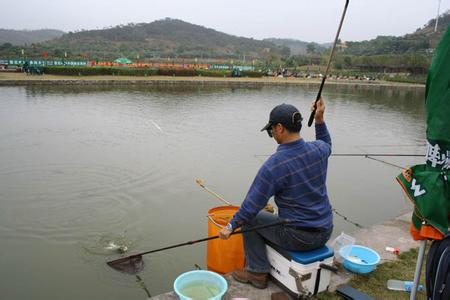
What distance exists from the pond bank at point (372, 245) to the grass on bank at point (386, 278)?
0.23ft

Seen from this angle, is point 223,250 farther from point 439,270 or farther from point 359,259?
A: point 439,270

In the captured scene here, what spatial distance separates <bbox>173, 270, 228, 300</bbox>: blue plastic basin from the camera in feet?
8.40

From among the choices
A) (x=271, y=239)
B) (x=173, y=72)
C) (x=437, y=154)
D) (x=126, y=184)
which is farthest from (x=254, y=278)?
(x=173, y=72)

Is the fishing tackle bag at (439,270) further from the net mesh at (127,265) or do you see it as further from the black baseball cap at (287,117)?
the net mesh at (127,265)

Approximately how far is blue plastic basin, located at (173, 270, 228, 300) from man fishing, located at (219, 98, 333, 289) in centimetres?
35

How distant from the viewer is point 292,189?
2.43 m

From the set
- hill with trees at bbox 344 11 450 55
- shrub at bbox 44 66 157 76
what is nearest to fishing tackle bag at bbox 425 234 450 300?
shrub at bbox 44 66 157 76

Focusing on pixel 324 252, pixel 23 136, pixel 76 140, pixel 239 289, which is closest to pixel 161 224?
pixel 239 289

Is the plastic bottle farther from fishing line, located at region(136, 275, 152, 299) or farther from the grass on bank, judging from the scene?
fishing line, located at region(136, 275, 152, 299)

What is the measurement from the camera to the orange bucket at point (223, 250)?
3023mm

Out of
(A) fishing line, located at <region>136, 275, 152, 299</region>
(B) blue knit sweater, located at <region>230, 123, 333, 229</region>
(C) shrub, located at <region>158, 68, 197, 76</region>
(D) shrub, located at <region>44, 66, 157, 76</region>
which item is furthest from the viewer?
(C) shrub, located at <region>158, 68, 197, 76</region>

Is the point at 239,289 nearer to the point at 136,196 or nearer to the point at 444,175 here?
the point at 444,175

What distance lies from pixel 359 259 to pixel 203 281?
54.3 inches

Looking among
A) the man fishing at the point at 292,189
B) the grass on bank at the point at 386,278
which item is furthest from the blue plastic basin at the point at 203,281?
the grass on bank at the point at 386,278
